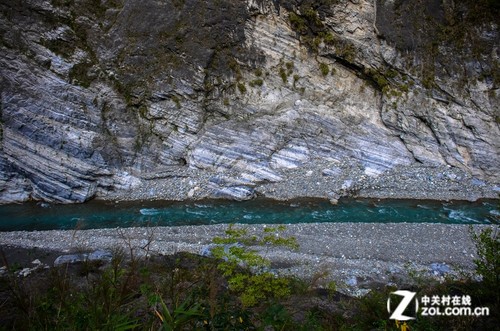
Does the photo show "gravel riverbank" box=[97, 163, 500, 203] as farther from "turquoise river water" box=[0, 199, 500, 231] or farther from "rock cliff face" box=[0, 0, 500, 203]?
"turquoise river water" box=[0, 199, 500, 231]

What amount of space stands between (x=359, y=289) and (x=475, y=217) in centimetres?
970

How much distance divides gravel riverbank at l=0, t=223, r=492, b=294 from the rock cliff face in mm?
4803

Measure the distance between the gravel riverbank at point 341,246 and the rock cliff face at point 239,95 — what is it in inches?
189

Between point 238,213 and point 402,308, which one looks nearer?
point 402,308

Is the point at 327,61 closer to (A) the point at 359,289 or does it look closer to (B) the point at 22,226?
(A) the point at 359,289

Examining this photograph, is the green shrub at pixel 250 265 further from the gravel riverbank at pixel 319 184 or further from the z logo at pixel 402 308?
the gravel riverbank at pixel 319 184

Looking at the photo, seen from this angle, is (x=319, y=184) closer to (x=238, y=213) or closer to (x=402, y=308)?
(x=238, y=213)

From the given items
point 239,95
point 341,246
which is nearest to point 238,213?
point 341,246

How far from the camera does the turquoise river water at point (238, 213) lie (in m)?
16.7

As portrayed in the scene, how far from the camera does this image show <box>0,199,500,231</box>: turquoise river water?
16.7 meters

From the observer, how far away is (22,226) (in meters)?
16.9

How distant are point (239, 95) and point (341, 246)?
13.2 m

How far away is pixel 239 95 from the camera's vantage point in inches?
901

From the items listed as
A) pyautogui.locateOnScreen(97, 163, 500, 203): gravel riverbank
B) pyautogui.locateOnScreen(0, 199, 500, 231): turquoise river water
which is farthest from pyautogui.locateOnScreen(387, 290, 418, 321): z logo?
pyautogui.locateOnScreen(97, 163, 500, 203): gravel riverbank
